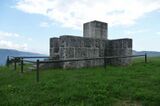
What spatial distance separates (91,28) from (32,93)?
10.5 m

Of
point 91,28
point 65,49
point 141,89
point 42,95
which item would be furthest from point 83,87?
point 91,28

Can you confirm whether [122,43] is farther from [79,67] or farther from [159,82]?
[159,82]

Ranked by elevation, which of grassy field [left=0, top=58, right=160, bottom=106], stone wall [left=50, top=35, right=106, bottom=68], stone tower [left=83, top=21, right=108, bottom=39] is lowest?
grassy field [left=0, top=58, right=160, bottom=106]

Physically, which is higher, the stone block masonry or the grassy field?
the stone block masonry

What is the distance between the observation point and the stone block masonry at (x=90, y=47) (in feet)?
43.5

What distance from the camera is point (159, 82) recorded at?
7922 millimetres

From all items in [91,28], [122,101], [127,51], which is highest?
[91,28]

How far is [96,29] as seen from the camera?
16156 millimetres

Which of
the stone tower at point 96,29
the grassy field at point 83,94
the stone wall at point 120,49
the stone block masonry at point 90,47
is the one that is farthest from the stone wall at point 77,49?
the grassy field at point 83,94

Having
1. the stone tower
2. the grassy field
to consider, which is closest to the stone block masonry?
the stone tower

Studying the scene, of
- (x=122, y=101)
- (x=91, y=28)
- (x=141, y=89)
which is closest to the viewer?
(x=122, y=101)

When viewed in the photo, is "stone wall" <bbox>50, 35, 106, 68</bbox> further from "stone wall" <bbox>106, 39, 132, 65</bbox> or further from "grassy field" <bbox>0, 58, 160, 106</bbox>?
"grassy field" <bbox>0, 58, 160, 106</bbox>

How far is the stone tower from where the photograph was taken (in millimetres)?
16109

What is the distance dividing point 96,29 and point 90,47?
235 centimetres
